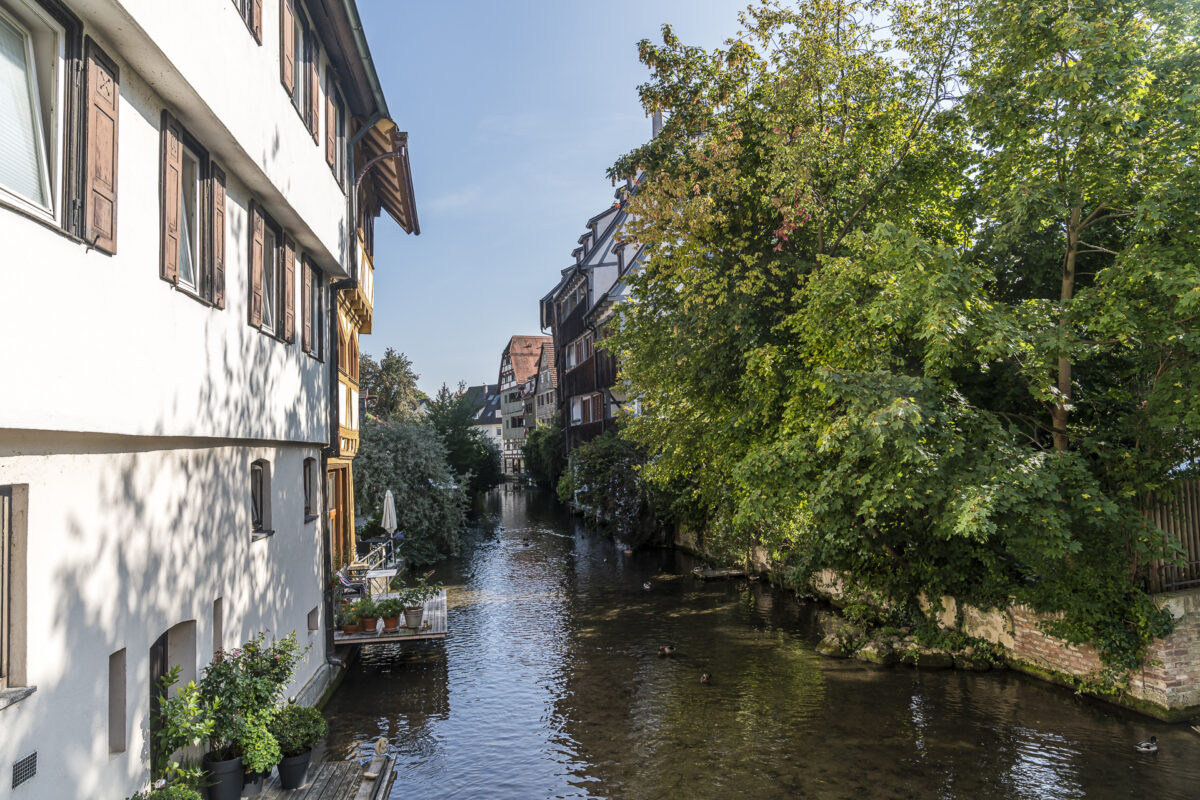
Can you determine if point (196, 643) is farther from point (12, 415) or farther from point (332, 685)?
point (332, 685)

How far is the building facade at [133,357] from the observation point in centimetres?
464

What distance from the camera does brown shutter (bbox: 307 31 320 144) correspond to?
38.1ft

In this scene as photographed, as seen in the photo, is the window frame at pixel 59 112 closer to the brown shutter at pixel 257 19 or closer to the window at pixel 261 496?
the brown shutter at pixel 257 19

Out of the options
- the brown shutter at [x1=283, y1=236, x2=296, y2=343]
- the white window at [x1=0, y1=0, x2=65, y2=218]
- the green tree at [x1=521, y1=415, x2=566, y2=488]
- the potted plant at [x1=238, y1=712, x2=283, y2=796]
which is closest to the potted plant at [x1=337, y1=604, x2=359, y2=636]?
the brown shutter at [x1=283, y1=236, x2=296, y2=343]

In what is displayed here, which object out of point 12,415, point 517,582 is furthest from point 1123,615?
point 517,582

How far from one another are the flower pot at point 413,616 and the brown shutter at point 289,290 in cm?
628

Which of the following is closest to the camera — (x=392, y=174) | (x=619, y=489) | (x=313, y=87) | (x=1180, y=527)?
(x=313, y=87)

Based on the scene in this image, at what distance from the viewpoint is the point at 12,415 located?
4188mm

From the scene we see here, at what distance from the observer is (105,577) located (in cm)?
563

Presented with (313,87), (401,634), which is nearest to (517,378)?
(401,634)

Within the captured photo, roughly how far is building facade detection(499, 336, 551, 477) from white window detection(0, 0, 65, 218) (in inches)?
2954

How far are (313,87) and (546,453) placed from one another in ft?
156

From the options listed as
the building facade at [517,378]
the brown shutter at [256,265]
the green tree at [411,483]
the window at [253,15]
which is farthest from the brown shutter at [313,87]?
the building facade at [517,378]

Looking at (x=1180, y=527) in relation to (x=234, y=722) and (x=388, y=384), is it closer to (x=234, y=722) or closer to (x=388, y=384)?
(x=234, y=722)
